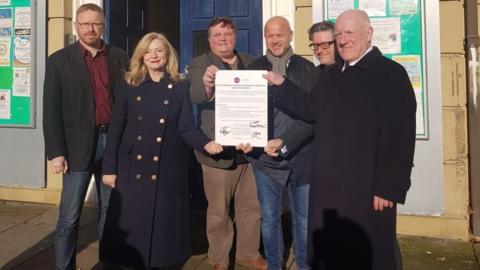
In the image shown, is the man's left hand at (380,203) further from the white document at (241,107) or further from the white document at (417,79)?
the white document at (417,79)

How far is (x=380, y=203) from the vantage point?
256 cm

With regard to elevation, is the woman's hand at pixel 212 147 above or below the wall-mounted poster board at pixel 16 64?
below

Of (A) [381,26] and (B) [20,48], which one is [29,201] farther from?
(A) [381,26]

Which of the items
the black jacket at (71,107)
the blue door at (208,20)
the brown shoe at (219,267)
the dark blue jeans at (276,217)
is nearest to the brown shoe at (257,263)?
the brown shoe at (219,267)

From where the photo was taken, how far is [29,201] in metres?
6.00

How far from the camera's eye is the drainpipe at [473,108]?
4707 mm

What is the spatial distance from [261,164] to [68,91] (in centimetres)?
146

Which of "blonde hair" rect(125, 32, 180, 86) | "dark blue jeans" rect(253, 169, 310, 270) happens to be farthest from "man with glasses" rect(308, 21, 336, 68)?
"blonde hair" rect(125, 32, 180, 86)

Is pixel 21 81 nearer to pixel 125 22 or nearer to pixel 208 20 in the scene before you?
pixel 125 22

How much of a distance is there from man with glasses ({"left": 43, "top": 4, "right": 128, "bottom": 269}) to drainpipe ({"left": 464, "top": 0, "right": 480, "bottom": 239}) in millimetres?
3375

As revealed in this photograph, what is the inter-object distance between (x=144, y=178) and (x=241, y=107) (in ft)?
2.63

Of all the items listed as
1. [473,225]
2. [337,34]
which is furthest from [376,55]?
[473,225]

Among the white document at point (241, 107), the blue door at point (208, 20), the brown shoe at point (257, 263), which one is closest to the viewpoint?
the white document at point (241, 107)

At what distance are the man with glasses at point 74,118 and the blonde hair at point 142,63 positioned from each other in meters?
0.31
